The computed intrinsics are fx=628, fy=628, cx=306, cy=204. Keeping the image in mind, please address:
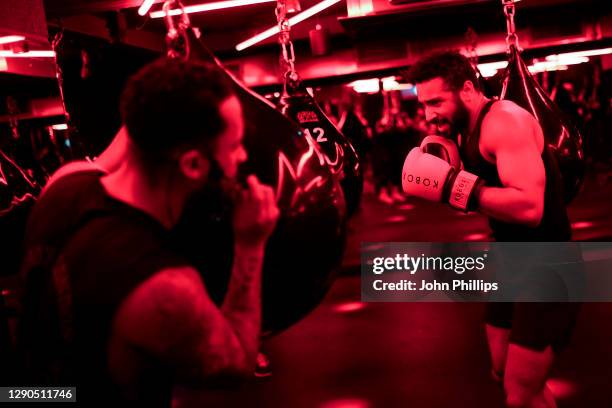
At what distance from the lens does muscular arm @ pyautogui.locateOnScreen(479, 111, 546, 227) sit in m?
1.69

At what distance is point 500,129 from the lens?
176 centimetres

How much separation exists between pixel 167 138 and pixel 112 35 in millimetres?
2048

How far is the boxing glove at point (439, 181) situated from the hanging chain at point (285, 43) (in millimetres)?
451

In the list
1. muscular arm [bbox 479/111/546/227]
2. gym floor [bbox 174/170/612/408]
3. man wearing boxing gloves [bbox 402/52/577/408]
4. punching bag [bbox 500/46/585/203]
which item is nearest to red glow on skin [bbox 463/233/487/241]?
gym floor [bbox 174/170/612/408]

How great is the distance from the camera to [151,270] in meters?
0.89

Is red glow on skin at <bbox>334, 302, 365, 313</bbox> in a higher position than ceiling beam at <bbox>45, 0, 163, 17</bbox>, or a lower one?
lower

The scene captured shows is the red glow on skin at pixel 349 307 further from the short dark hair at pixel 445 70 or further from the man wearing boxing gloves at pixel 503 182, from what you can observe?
the short dark hair at pixel 445 70

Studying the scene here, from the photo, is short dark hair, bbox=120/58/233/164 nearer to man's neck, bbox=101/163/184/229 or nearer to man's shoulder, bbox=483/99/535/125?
man's neck, bbox=101/163/184/229

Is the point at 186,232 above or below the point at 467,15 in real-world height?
below

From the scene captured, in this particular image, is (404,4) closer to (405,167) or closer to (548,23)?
(405,167)

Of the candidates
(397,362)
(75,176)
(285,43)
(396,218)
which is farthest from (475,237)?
(75,176)

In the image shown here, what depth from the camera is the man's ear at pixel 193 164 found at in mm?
934

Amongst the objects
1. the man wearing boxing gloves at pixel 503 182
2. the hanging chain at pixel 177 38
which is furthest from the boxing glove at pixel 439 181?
the hanging chain at pixel 177 38

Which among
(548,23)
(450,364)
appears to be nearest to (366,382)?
(450,364)
